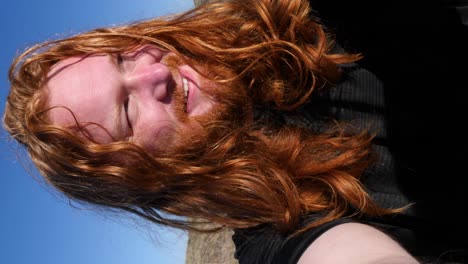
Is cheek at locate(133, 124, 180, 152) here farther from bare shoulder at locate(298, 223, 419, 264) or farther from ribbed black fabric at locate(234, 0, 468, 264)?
bare shoulder at locate(298, 223, 419, 264)

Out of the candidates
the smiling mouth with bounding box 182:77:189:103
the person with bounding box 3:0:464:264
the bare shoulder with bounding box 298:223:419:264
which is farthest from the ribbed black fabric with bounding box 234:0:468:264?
the smiling mouth with bounding box 182:77:189:103

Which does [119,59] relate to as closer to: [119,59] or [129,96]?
[119,59]

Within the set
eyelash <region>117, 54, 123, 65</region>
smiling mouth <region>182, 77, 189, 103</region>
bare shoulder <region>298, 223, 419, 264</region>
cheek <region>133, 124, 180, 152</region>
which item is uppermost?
eyelash <region>117, 54, 123, 65</region>

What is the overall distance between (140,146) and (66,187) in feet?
1.55

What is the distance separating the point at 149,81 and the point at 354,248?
92 centimetres

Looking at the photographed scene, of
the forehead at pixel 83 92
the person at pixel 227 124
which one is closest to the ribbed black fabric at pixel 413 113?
the person at pixel 227 124

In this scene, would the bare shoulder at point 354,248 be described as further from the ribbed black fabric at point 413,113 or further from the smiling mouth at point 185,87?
the smiling mouth at point 185,87

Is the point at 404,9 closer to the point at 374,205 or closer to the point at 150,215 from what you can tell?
the point at 374,205

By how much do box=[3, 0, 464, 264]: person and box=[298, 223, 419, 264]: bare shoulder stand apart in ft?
0.86

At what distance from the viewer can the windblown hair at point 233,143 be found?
1658 millimetres

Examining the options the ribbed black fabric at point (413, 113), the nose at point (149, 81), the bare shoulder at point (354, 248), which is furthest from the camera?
the nose at point (149, 81)

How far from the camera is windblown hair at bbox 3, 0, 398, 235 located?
1658 mm

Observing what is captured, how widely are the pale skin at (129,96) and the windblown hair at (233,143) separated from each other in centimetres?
Answer: 5

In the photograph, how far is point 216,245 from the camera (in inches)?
183
